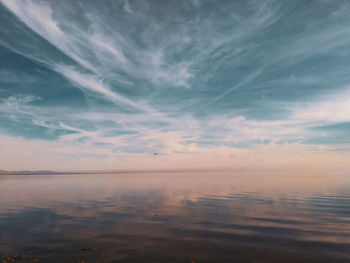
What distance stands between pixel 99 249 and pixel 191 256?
6426 millimetres

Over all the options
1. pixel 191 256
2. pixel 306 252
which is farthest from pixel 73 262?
pixel 306 252

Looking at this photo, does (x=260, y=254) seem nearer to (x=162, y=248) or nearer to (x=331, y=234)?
(x=162, y=248)

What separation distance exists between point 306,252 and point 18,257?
18.6 meters

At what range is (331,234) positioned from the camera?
56.4 feet

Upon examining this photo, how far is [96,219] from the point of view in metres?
23.4

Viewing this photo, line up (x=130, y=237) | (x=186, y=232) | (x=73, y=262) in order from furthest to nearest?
(x=186, y=232) → (x=130, y=237) → (x=73, y=262)

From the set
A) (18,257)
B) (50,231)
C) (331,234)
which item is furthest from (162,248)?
(331,234)

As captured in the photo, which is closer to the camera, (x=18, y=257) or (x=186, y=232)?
(x=18, y=257)

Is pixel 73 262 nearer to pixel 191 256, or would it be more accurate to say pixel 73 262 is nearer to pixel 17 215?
pixel 191 256

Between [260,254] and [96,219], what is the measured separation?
1754 centimetres

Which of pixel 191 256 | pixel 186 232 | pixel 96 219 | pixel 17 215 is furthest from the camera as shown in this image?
pixel 17 215

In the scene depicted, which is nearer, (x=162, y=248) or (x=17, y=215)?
(x=162, y=248)

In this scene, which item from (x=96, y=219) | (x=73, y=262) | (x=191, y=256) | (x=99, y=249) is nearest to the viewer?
(x=73, y=262)

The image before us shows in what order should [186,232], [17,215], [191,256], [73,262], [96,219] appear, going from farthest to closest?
[17,215] < [96,219] < [186,232] < [191,256] < [73,262]
